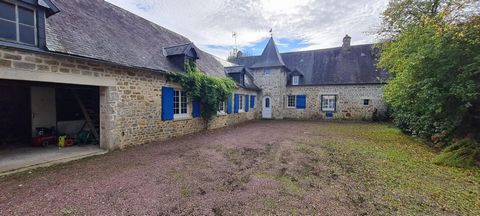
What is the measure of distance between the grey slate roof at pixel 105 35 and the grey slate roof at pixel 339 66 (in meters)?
11.9

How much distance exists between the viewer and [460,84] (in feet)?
18.4

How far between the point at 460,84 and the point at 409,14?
6518 millimetres

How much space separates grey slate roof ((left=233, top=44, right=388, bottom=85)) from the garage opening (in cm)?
1492

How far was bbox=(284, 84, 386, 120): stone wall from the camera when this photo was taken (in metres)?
→ 14.8

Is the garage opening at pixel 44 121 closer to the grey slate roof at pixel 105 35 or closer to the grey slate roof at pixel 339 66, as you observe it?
the grey slate roof at pixel 105 35

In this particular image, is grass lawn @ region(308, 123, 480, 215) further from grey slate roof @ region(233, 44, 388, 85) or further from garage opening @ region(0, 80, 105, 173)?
grey slate roof @ region(233, 44, 388, 85)

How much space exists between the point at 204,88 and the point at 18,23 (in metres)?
5.99

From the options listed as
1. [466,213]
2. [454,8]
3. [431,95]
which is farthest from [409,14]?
[466,213]

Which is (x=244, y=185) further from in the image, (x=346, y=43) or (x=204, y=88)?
(x=346, y=43)

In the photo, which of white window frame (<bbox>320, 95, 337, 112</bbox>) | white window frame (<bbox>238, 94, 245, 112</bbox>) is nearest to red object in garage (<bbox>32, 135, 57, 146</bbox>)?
white window frame (<bbox>238, 94, 245, 112</bbox>)

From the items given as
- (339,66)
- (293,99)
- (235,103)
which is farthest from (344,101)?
(235,103)

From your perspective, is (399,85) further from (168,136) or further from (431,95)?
(168,136)

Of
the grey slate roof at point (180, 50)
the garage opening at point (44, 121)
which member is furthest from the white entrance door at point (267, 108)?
the garage opening at point (44, 121)

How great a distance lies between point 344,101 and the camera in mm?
15656
